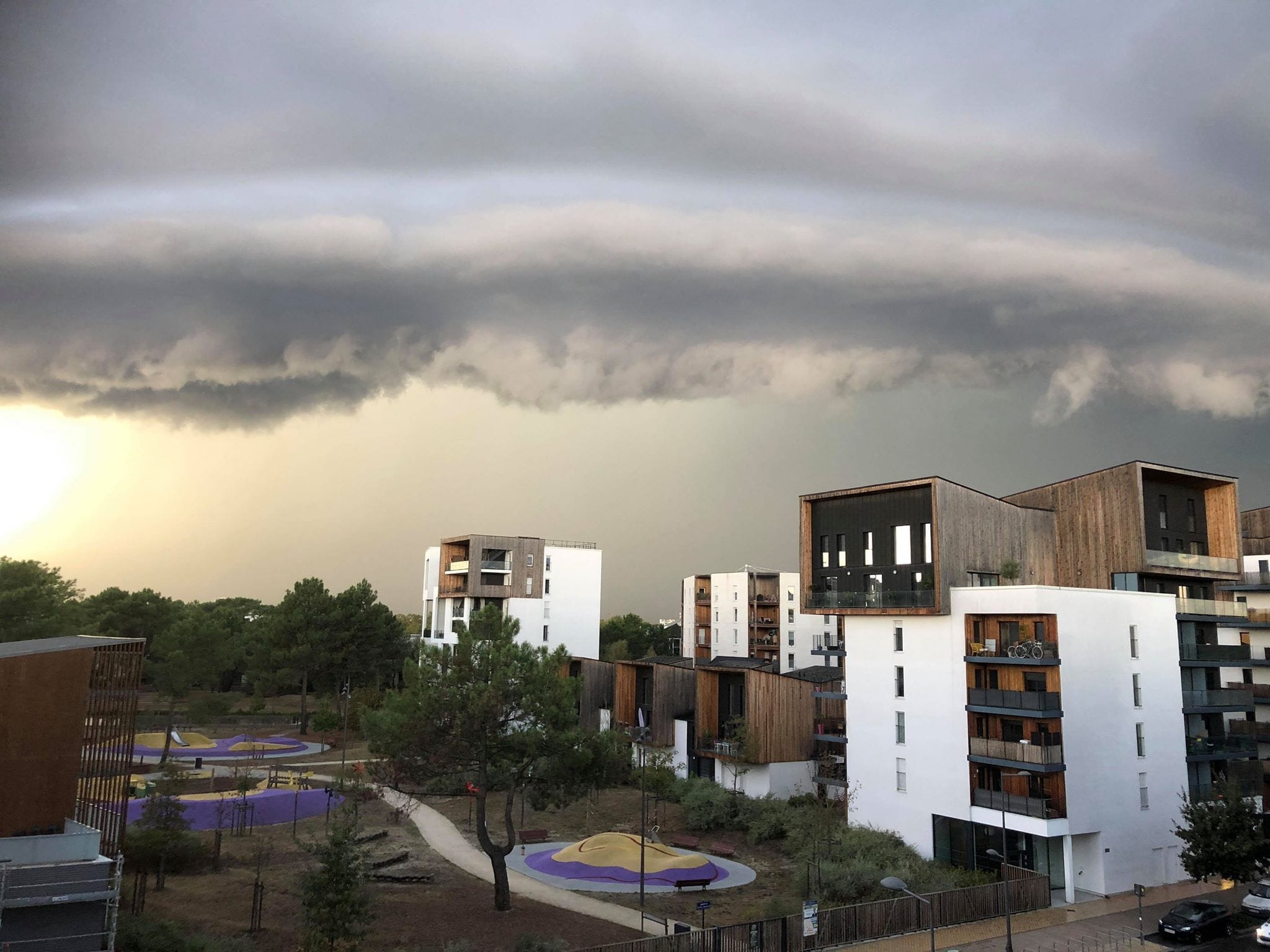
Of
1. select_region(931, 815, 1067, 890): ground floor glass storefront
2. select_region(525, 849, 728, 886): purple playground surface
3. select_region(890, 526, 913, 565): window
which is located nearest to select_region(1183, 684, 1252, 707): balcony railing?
select_region(931, 815, 1067, 890): ground floor glass storefront

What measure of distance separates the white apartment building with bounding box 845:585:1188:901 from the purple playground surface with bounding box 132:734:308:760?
46880 mm

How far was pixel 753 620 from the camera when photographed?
324ft

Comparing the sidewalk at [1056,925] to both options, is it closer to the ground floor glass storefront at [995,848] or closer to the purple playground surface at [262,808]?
the ground floor glass storefront at [995,848]

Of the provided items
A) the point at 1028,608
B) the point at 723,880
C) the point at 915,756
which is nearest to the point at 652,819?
the point at 723,880

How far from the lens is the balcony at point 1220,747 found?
1550 inches

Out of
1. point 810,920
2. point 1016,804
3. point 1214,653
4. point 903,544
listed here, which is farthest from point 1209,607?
point 810,920

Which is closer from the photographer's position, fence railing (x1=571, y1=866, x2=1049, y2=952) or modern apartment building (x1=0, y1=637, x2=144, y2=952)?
modern apartment building (x1=0, y1=637, x2=144, y2=952)

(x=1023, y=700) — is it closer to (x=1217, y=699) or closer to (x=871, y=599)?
(x=871, y=599)

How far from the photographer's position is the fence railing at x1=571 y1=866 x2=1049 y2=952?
24.4 m

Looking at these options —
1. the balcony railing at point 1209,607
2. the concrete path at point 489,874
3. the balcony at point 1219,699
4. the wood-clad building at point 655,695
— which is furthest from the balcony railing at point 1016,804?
the wood-clad building at point 655,695

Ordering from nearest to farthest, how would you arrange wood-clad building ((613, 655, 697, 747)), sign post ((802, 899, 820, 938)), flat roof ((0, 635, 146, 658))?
flat roof ((0, 635, 146, 658)) → sign post ((802, 899, 820, 938)) → wood-clad building ((613, 655, 697, 747))

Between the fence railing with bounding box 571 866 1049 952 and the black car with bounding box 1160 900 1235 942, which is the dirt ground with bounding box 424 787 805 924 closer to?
the fence railing with bounding box 571 866 1049 952

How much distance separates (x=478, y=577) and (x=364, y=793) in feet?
92.4

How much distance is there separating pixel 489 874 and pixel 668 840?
9.54 m
